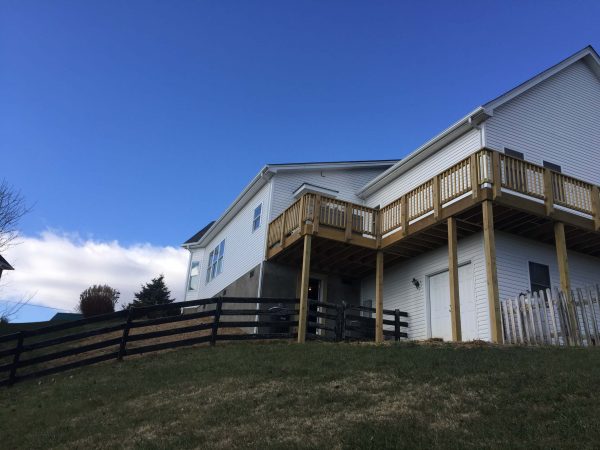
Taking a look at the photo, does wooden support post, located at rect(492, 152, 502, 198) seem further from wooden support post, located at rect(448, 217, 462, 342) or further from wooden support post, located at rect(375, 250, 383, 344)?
wooden support post, located at rect(375, 250, 383, 344)

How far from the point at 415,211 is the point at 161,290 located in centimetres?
2463

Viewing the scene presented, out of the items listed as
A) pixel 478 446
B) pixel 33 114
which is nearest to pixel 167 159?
pixel 33 114

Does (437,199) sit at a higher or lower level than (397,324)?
higher

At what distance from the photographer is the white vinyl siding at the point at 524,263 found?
46.3 feet

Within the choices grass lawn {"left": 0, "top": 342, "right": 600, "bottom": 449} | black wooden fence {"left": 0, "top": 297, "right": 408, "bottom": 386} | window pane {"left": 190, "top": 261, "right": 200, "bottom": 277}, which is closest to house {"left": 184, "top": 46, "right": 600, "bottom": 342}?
black wooden fence {"left": 0, "top": 297, "right": 408, "bottom": 386}

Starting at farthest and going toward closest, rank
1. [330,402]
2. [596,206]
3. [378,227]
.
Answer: [378,227] → [596,206] → [330,402]

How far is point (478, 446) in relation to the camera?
507 centimetres

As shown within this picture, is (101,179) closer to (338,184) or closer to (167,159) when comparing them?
(167,159)

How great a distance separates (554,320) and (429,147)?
25.6 feet

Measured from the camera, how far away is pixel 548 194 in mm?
13148

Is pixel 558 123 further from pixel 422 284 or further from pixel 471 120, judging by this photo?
pixel 422 284

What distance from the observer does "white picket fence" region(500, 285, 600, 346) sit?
35.6ft

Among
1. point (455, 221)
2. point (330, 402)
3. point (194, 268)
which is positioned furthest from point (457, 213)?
point (194, 268)

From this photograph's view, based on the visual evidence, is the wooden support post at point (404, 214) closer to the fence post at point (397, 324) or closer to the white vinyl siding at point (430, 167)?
the white vinyl siding at point (430, 167)
